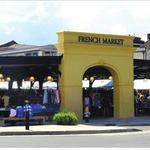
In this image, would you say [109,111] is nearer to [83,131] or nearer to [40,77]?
[40,77]

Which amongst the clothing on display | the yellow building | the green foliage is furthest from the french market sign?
the green foliage

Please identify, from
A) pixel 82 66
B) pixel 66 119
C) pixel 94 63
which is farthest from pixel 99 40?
pixel 66 119

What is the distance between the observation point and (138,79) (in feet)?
149

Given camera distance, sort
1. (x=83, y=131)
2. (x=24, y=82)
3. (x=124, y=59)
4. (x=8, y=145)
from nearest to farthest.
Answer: (x=8, y=145), (x=83, y=131), (x=124, y=59), (x=24, y=82)

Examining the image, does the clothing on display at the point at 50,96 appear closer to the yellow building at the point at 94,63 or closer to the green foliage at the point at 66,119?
the yellow building at the point at 94,63

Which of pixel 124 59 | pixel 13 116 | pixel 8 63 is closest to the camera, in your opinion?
pixel 13 116

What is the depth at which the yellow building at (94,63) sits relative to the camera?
31.8 metres

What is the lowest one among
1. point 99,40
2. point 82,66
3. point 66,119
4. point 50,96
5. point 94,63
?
point 66,119

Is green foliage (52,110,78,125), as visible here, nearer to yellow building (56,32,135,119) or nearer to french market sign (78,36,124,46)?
yellow building (56,32,135,119)

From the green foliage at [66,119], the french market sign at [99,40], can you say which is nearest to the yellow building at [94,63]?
the french market sign at [99,40]

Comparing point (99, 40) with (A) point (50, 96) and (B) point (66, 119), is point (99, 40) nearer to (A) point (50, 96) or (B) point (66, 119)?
(A) point (50, 96)

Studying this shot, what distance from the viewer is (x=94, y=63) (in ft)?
107

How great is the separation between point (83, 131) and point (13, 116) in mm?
5872

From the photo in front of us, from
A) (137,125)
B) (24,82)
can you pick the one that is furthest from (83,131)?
(24,82)
